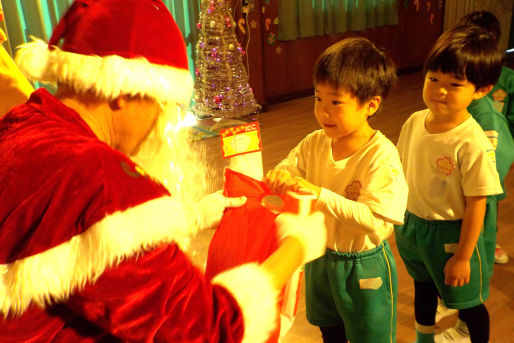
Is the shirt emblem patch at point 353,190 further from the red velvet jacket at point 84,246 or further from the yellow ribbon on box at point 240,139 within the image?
the red velvet jacket at point 84,246

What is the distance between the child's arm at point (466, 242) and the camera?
1.35 meters

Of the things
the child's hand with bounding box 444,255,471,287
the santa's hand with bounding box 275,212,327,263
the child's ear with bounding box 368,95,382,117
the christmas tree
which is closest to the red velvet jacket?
the santa's hand with bounding box 275,212,327,263

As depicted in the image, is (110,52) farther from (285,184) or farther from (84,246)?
(285,184)

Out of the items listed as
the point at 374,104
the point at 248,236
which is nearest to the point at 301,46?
the point at 374,104

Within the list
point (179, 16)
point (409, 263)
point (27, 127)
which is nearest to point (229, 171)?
point (27, 127)

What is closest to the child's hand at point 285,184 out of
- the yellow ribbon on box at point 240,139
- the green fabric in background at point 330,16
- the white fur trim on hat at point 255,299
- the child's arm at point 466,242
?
the yellow ribbon on box at point 240,139

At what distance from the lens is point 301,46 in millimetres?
5812

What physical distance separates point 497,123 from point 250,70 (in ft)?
12.8

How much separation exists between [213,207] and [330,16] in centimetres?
526

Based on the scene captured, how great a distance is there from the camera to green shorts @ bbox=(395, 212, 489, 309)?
1.43 m

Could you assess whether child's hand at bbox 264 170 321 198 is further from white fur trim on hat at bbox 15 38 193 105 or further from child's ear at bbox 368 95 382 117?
white fur trim on hat at bbox 15 38 193 105

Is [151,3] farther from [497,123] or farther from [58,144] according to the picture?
[497,123]

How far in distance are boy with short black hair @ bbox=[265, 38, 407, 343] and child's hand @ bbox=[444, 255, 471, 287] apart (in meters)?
0.23

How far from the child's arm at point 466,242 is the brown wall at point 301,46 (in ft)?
13.7
